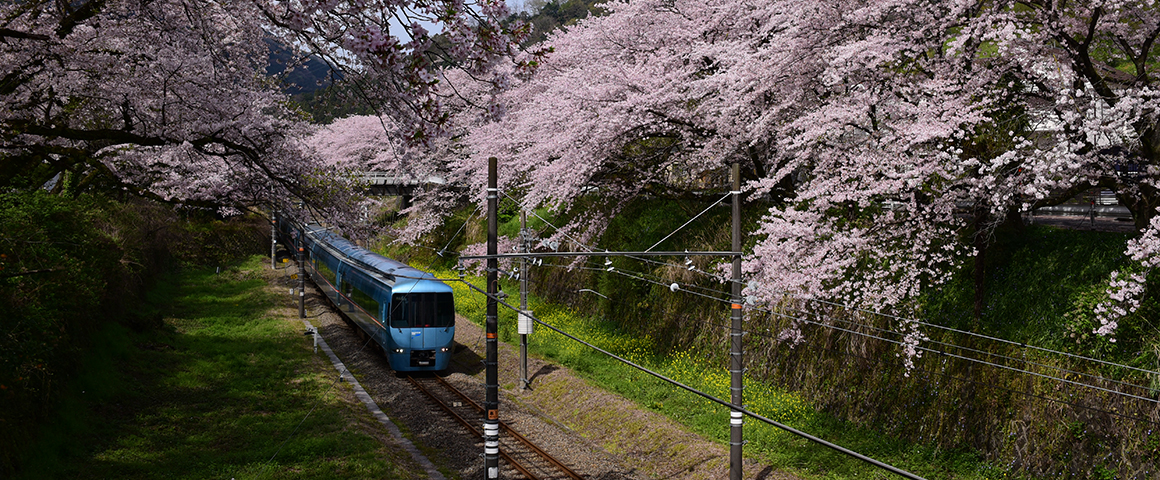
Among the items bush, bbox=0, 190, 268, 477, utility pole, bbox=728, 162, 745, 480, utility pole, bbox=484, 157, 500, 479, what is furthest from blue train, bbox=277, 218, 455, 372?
utility pole, bbox=728, 162, 745, 480

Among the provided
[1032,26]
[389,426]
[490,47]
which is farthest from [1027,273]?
[389,426]

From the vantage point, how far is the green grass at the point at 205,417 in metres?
11.8

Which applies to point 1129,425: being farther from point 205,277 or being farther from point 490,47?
point 205,277

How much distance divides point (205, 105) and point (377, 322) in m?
9.59

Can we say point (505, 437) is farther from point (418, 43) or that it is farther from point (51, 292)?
point (418, 43)

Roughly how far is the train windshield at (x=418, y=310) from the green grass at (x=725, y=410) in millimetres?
3478

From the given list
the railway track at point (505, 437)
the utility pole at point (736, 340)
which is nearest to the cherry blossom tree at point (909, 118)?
→ the utility pole at point (736, 340)

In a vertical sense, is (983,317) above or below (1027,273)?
below

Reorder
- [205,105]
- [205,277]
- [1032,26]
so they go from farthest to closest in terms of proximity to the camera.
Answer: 1. [205,277]
2. [205,105]
3. [1032,26]

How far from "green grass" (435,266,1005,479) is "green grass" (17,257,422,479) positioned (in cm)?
594

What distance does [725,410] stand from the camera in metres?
15.4

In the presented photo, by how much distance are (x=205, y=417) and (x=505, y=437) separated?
19.9 feet

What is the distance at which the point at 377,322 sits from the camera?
2089cm

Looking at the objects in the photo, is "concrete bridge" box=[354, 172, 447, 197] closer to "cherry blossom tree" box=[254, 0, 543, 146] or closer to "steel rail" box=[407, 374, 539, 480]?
"steel rail" box=[407, 374, 539, 480]
